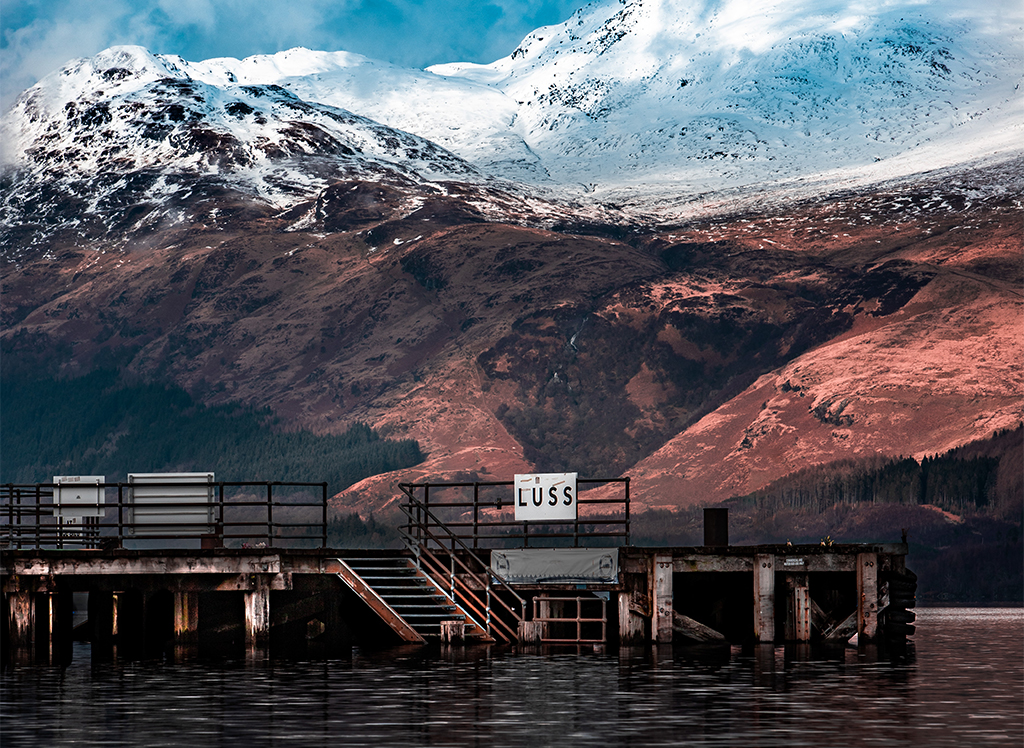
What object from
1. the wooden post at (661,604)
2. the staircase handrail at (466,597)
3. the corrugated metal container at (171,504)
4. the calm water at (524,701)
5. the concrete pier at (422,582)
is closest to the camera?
the calm water at (524,701)

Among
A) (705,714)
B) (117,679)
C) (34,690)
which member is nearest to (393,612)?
(117,679)

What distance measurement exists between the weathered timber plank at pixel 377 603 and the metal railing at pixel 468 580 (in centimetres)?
155

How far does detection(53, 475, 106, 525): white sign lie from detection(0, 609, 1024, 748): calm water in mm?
5075

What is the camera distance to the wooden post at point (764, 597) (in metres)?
41.4

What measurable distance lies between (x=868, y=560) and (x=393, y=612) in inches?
506

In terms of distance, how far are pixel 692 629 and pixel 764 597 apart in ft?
8.24

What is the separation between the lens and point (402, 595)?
1670 inches

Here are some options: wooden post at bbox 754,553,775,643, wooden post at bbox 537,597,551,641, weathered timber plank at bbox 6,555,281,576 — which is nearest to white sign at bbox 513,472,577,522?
wooden post at bbox 537,597,551,641

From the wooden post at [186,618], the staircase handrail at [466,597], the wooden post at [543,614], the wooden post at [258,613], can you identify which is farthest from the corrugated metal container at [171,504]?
the wooden post at [543,614]

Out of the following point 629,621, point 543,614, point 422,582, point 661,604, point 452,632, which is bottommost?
point 452,632

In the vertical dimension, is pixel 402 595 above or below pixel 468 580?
below

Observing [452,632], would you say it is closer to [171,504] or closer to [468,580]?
[468,580]

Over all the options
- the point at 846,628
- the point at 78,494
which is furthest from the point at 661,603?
the point at 78,494

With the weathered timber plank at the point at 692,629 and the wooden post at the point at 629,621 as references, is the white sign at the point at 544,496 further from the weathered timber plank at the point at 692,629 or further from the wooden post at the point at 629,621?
the weathered timber plank at the point at 692,629
